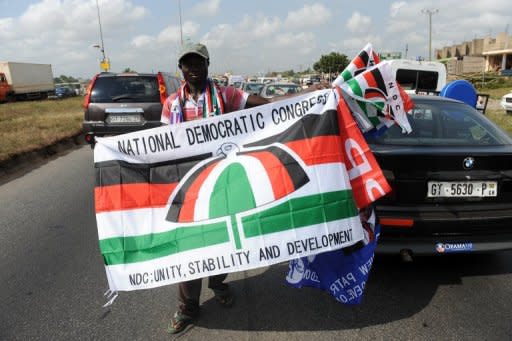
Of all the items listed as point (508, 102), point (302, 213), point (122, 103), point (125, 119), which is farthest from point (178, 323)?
point (508, 102)

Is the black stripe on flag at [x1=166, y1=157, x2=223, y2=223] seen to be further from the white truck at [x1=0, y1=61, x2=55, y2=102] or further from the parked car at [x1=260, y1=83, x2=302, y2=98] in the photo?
the white truck at [x1=0, y1=61, x2=55, y2=102]

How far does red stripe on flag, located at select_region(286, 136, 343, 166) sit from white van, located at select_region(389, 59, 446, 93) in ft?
29.7

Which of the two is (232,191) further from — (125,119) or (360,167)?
(125,119)

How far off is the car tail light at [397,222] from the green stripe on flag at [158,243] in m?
1.31

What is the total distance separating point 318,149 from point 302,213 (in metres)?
0.44

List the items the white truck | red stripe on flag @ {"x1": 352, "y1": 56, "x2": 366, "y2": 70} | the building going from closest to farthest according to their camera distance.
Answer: red stripe on flag @ {"x1": 352, "y1": 56, "x2": 366, "y2": 70} < the white truck < the building

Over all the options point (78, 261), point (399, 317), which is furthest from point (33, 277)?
point (399, 317)

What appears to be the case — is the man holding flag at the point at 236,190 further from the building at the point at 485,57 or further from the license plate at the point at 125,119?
the building at the point at 485,57

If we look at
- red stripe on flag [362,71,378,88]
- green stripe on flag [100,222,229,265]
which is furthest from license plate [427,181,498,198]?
green stripe on flag [100,222,229,265]

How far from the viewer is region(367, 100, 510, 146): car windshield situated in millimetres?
3916

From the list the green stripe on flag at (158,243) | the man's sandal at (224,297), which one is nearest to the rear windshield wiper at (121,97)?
the man's sandal at (224,297)

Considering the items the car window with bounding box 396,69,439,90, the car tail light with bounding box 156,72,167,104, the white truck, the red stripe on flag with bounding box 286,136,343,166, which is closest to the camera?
the red stripe on flag with bounding box 286,136,343,166

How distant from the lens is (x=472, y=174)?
344 centimetres

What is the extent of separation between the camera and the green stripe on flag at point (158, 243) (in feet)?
9.44
